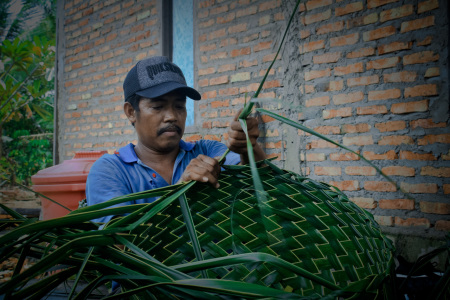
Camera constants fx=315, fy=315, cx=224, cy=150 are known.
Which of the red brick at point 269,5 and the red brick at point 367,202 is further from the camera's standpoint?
the red brick at point 269,5

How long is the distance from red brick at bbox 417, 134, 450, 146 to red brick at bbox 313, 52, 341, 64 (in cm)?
84

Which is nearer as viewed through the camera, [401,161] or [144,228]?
[144,228]

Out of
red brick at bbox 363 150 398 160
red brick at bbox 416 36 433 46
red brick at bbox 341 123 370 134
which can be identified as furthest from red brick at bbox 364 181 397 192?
red brick at bbox 416 36 433 46

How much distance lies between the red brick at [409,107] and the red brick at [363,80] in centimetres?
23

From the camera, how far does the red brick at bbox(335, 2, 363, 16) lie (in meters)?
2.33

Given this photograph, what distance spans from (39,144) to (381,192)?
442 inches

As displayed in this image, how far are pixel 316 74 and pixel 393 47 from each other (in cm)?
56

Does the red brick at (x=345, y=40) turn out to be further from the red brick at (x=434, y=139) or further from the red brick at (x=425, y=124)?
the red brick at (x=434, y=139)

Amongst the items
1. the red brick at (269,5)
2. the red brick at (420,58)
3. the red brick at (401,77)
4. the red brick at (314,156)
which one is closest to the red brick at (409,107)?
the red brick at (401,77)

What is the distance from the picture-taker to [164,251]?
700 millimetres

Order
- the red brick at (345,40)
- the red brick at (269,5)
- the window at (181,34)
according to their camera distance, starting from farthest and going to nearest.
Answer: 1. the window at (181,34)
2. the red brick at (269,5)
3. the red brick at (345,40)

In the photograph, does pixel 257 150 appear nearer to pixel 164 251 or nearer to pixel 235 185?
pixel 235 185

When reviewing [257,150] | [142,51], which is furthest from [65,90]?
[257,150]

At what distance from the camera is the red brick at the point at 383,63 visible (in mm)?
2188
